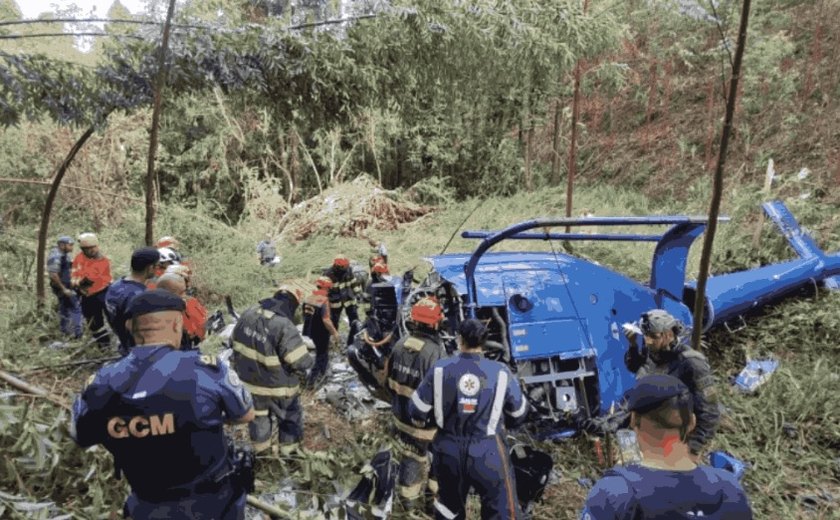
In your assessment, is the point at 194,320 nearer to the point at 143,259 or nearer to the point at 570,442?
the point at 143,259

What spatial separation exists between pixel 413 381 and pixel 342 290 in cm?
383

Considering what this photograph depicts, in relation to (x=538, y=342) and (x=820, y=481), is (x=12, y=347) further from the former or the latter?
(x=820, y=481)

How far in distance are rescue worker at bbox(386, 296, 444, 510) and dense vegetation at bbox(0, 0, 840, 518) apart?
37cm

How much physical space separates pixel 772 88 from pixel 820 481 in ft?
35.9

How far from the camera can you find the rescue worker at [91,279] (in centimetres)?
606

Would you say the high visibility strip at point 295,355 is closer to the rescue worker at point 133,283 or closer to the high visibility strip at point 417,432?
the high visibility strip at point 417,432

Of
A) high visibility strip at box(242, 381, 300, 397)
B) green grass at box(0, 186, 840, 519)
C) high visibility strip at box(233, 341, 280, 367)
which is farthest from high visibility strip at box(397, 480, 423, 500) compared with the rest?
high visibility strip at box(233, 341, 280, 367)

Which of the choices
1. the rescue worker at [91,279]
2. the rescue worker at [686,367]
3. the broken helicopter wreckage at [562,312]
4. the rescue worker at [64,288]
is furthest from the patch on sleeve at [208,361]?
the rescue worker at [64,288]

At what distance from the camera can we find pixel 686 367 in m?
3.33

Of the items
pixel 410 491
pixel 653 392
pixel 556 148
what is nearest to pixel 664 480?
pixel 653 392

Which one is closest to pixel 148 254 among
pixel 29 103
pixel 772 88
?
pixel 29 103

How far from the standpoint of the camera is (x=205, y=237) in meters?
11.2

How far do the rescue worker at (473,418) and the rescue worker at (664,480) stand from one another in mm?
1398

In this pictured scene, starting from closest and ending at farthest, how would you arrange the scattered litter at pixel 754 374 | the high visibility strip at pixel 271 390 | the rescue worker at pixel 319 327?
the high visibility strip at pixel 271 390
the scattered litter at pixel 754 374
the rescue worker at pixel 319 327
